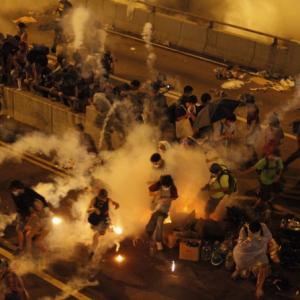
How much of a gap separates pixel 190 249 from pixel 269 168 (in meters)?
2.15

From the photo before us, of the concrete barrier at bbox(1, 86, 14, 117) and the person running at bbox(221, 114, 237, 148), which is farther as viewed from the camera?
the concrete barrier at bbox(1, 86, 14, 117)

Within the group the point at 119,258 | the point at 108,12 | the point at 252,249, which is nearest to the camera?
the point at 252,249

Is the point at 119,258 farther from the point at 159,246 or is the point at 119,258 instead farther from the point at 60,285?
the point at 60,285

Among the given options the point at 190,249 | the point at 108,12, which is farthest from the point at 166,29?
the point at 190,249

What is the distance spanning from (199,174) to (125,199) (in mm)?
1595

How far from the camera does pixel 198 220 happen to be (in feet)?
38.8

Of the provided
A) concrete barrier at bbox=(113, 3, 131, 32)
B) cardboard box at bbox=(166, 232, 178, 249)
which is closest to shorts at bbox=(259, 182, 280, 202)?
cardboard box at bbox=(166, 232, 178, 249)

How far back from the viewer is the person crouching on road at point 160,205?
10852 millimetres

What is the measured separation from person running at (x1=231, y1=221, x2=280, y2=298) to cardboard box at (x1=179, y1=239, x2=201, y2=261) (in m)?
0.93

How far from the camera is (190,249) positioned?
11.3m

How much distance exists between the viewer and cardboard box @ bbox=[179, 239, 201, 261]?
1127 centimetres

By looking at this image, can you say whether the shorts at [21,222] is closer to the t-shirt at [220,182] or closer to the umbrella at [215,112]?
the t-shirt at [220,182]

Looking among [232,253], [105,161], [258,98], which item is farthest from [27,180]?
[258,98]

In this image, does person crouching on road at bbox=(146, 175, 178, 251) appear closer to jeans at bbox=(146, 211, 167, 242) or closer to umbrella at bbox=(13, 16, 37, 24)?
jeans at bbox=(146, 211, 167, 242)
